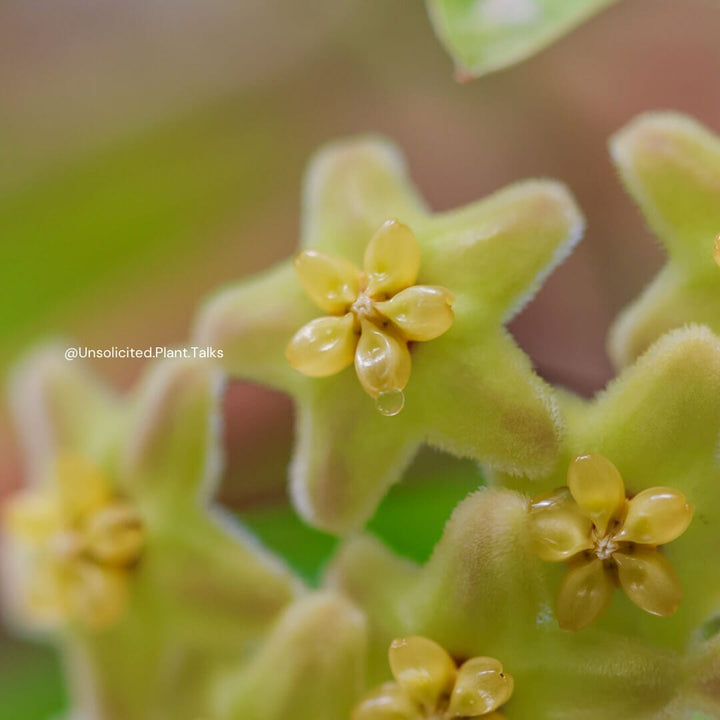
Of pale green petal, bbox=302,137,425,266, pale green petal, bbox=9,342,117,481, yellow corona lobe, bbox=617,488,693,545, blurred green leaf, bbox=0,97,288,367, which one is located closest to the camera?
yellow corona lobe, bbox=617,488,693,545

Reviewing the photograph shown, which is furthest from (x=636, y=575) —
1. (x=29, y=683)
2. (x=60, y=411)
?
(x=29, y=683)

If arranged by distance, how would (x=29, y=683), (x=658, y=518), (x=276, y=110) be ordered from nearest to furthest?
(x=658, y=518) < (x=29, y=683) < (x=276, y=110)

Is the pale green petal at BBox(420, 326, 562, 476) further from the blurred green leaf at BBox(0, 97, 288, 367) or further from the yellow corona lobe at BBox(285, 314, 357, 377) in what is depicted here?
the blurred green leaf at BBox(0, 97, 288, 367)

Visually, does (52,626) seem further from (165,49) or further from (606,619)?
(165,49)

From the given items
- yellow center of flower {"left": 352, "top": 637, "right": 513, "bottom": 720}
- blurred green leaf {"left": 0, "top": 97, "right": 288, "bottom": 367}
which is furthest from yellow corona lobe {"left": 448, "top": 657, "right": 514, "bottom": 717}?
blurred green leaf {"left": 0, "top": 97, "right": 288, "bottom": 367}

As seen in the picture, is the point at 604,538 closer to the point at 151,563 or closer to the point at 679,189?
the point at 679,189

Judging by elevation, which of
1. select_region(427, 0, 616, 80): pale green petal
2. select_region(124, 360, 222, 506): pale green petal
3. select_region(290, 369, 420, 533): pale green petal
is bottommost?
select_region(290, 369, 420, 533): pale green petal

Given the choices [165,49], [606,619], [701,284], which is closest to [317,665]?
[606,619]
